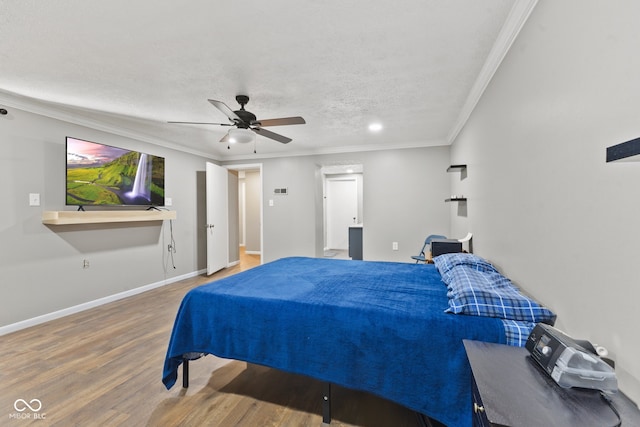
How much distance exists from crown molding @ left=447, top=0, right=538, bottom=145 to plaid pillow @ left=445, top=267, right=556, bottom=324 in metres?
1.58

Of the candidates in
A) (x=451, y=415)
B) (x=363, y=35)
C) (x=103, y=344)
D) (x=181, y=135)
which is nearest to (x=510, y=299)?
(x=451, y=415)

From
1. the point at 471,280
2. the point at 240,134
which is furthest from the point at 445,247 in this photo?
the point at 240,134

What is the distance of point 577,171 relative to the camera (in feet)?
4.01

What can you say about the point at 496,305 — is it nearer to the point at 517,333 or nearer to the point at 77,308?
the point at 517,333

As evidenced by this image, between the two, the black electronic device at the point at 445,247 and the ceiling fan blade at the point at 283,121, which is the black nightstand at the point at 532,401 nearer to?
the black electronic device at the point at 445,247

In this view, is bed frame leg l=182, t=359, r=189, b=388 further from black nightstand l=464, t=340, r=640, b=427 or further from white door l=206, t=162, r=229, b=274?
white door l=206, t=162, r=229, b=274

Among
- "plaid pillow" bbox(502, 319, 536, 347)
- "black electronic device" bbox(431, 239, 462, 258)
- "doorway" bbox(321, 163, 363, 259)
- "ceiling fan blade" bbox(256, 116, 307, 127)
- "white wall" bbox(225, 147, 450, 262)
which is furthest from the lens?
"doorway" bbox(321, 163, 363, 259)

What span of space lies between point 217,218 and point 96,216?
2.17 metres

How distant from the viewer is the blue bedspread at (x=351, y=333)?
1.41 meters

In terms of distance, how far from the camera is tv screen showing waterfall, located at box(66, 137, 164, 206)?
3.38m

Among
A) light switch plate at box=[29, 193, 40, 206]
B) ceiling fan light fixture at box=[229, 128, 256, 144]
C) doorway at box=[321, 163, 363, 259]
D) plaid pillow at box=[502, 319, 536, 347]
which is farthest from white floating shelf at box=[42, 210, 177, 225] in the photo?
doorway at box=[321, 163, 363, 259]

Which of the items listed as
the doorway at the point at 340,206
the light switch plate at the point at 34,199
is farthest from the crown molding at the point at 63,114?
the doorway at the point at 340,206

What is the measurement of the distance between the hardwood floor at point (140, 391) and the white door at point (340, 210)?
592 cm

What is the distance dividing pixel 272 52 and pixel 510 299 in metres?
2.22
